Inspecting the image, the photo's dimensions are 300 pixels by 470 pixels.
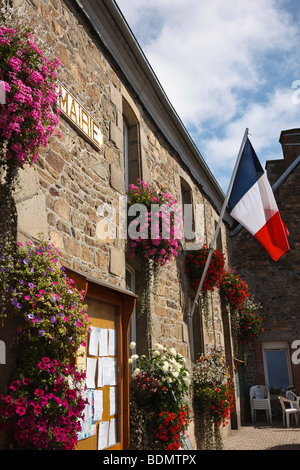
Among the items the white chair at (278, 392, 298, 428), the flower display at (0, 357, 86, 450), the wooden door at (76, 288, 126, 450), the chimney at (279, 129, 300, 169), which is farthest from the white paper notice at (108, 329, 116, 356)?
the chimney at (279, 129, 300, 169)

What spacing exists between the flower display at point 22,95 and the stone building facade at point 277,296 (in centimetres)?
1068

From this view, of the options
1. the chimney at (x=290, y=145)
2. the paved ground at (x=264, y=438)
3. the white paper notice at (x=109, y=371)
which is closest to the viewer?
the white paper notice at (x=109, y=371)

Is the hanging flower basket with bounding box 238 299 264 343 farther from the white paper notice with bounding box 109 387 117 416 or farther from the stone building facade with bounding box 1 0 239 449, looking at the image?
the white paper notice with bounding box 109 387 117 416

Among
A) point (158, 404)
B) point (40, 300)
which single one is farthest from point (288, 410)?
point (40, 300)

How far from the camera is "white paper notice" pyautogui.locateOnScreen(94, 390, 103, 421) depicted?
3731 mm

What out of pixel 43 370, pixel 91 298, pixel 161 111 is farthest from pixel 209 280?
pixel 43 370

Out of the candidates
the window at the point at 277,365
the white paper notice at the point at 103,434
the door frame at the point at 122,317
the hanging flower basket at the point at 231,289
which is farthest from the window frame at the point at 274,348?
the white paper notice at the point at 103,434

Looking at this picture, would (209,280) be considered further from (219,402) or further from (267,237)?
(219,402)

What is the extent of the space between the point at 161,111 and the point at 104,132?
254 centimetres

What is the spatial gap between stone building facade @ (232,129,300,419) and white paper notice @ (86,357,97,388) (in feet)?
30.8

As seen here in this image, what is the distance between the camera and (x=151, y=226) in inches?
219

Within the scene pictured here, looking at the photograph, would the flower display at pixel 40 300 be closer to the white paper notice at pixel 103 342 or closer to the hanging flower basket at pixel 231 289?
the white paper notice at pixel 103 342

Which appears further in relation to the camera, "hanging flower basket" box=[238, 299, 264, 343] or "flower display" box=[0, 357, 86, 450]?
"hanging flower basket" box=[238, 299, 264, 343]

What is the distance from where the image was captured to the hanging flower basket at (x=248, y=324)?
1167cm
